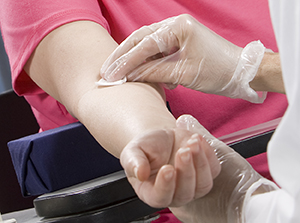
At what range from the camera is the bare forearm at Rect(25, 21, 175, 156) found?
66cm

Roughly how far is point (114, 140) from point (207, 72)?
30 cm

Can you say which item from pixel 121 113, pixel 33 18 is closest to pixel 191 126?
pixel 121 113

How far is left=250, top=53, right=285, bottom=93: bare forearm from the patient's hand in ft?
1.39

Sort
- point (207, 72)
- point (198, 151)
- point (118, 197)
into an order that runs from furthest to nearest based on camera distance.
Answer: point (207, 72) < point (118, 197) < point (198, 151)

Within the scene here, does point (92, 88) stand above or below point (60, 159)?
above

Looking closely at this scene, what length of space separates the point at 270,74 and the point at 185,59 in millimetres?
229

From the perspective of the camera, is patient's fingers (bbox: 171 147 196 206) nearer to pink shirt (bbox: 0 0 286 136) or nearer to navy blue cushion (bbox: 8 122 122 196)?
navy blue cushion (bbox: 8 122 122 196)

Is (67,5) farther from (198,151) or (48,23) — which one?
(198,151)

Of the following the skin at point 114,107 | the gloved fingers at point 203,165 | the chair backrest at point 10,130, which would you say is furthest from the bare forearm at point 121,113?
the chair backrest at point 10,130

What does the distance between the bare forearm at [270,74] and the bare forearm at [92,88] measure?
0.27 m

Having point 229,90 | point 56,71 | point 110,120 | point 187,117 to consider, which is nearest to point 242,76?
point 229,90

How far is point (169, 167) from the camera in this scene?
401mm

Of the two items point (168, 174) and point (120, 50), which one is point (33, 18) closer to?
point (120, 50)

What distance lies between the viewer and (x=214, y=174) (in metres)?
0.48
